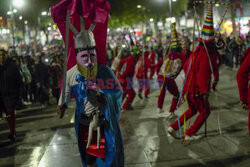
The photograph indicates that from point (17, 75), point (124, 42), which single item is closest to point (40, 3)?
point (124, 42)

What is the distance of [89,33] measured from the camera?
3.62 m

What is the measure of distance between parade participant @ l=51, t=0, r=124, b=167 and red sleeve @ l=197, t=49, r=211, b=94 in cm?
217

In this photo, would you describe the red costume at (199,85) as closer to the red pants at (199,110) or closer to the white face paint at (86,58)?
the red pants at (199,110)

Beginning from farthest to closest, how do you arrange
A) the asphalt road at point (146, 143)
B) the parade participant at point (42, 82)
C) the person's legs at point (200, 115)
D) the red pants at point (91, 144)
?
the parade participant at point (42, 82) < the person's legs at point (200, 115) < the asphalt road at point (146, 143) < the red pants at point (91, 144)

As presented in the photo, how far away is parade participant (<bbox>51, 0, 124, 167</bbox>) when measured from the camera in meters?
3.57

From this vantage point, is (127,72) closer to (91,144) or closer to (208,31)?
(208,31)

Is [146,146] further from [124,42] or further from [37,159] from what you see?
[124,42]

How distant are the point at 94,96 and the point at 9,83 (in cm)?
365

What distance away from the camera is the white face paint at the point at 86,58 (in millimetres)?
3551

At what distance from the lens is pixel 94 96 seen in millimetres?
3672

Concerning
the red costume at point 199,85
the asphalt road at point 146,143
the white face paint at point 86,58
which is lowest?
the asphalt road at point 146,143

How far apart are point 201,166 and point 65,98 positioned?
2.28m

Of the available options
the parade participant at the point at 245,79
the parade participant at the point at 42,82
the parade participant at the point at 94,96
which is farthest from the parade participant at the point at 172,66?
the parade participant at the point at 42,82

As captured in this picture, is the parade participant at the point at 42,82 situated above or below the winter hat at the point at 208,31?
below
